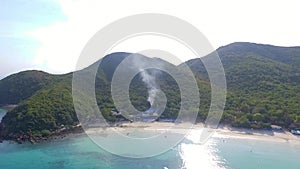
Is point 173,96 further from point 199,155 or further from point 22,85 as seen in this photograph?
point 22,85

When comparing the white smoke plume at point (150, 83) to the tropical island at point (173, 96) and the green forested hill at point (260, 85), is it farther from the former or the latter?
the green forested hill at point (260, 85)

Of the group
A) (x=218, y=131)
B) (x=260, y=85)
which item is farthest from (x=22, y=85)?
(x=260, y=85)

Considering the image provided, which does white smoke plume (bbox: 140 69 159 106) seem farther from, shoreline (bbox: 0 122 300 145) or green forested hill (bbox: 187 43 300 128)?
green forested hill (bbox: 187 43 300 128)

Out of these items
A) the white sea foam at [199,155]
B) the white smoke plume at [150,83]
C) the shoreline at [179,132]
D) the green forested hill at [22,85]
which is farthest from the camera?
the green forested hill at [22,85]

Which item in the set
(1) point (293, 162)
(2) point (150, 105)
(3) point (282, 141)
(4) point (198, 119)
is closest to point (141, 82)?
(2) point (150, 105)

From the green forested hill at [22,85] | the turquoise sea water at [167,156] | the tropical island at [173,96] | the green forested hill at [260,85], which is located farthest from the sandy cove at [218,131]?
the green forested hill at [22,85]
